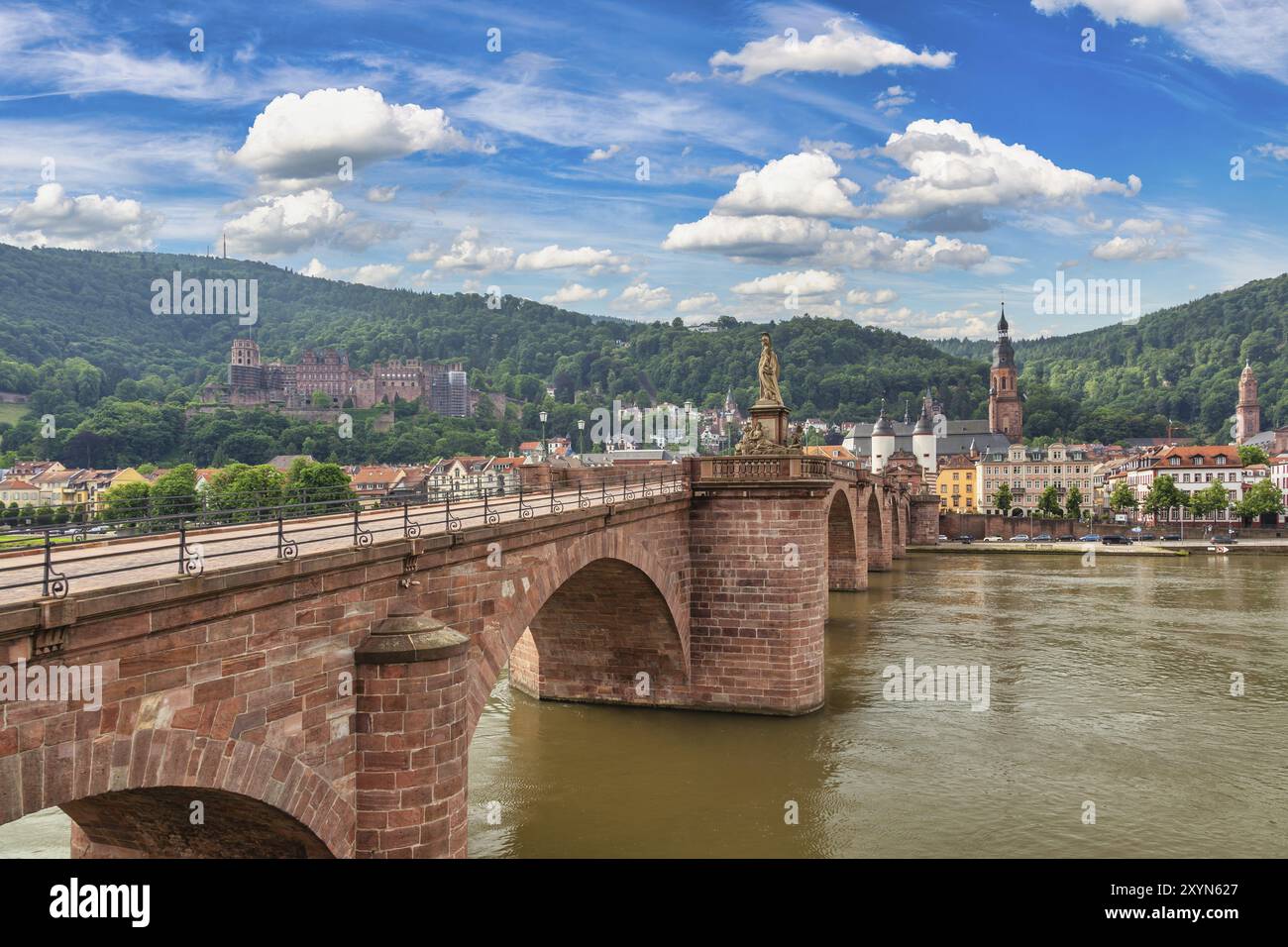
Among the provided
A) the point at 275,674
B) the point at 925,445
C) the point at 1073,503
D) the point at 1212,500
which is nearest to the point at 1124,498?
the point at 1073,503

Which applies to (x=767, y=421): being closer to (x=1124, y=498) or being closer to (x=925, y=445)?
(x=1124, y=498)

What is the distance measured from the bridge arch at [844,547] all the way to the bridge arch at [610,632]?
27833 millimetres

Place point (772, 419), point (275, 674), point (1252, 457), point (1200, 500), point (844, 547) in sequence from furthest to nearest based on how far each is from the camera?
point (1252, 457) → point (1200, 500) → point (844, 547) → point (772, 419) → point (275, 674)

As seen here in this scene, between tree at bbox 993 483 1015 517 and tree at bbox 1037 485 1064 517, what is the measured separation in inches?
148

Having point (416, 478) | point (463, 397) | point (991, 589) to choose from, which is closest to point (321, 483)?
point (416, 478)

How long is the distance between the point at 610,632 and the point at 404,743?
555 inches

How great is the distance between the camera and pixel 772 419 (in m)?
27.4

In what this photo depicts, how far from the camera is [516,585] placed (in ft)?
54.6

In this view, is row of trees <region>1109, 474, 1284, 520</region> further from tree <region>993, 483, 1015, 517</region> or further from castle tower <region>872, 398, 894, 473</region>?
castle tower <region>872, 398, 894, 473</region>

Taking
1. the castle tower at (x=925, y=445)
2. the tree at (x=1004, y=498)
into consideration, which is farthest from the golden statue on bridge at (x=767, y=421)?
the castle tower at (x=925, y=445)

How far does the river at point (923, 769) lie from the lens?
1773 centimetres

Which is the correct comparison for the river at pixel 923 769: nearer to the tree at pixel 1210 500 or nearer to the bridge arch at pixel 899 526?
the bridge arch at pixel 899 526
